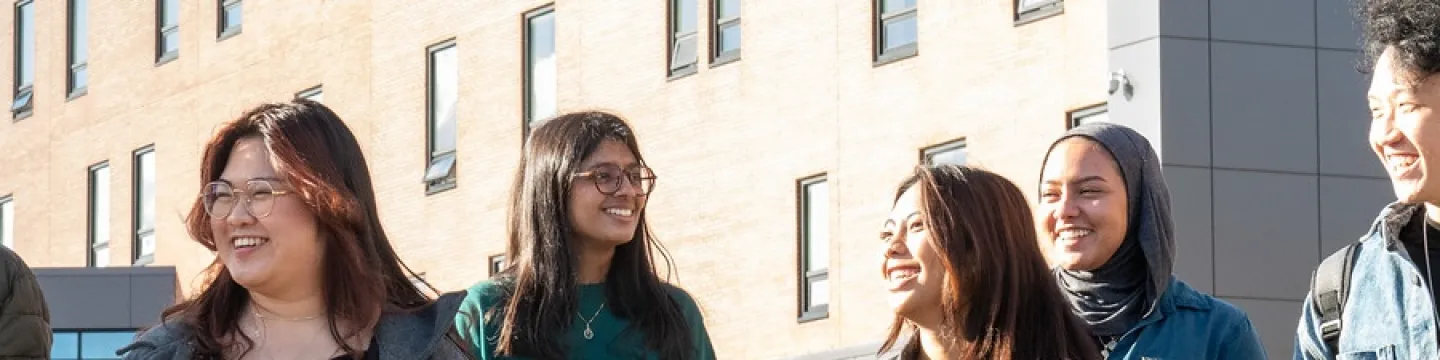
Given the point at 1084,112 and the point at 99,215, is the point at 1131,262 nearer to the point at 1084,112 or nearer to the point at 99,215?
the point at 1084,112

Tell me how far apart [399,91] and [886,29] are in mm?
9020

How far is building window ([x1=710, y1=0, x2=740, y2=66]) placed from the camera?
33188mm

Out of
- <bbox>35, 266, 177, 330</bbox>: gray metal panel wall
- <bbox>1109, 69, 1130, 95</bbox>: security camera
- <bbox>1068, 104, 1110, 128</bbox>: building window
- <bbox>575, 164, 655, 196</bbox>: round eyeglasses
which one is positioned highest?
<bbox>1109, 69, 1130, 95</bbox>: security camera

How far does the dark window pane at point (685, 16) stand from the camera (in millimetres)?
33781

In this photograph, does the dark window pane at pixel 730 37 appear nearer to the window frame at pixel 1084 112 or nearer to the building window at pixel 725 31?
the building window at pixel 725 31

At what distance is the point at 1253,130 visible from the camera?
28.0 m

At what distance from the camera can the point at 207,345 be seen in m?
7.46

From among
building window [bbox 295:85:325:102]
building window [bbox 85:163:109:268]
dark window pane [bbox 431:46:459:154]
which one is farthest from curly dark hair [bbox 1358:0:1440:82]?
building window [bbox 85:163:109:268]

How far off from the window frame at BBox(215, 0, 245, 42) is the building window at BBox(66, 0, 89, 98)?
4326 mm

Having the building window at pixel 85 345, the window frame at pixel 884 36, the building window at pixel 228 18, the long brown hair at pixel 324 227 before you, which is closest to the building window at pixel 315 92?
the building window at pixel 228 18

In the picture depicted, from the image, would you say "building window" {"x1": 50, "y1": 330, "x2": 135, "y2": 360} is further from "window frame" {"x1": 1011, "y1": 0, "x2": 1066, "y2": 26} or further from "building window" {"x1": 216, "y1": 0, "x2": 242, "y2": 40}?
"window frame" {"x1": 1011, "y1": 0, "x2": 1066, "y2": 26}

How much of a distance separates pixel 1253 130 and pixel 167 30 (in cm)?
2006

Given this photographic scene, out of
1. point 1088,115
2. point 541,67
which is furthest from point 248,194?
point 541,67

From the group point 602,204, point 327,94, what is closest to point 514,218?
point 602,204
